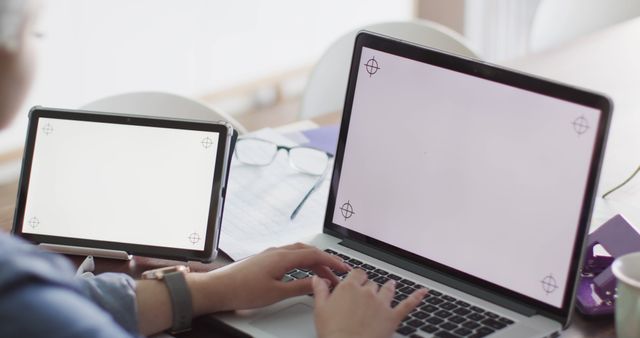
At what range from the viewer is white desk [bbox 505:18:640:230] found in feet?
5.08

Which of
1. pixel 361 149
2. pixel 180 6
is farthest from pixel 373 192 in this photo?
pixel 180 6

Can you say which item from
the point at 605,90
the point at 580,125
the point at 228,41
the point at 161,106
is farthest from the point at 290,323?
the point at 228,41

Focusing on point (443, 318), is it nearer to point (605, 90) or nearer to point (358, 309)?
point (358, 309)

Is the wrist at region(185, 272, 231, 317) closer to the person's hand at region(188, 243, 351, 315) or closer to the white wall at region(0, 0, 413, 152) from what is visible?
the person's hand at region(188, 243, 351, 315)

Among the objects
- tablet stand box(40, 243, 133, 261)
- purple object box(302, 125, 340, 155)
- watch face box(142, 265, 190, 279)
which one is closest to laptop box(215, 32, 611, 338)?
watch face box(142, 265, 190, 279)

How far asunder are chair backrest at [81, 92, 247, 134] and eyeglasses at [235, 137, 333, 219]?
5.7 inches

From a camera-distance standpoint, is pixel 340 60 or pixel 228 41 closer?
pixel 340 60

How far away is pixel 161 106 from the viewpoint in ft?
6.34

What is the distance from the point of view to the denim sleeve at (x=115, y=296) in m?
1.17

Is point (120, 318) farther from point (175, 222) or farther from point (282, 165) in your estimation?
point (282, 165)

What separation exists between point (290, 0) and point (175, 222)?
86.7 inches

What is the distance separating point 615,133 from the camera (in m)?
1.78

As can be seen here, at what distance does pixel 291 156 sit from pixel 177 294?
560 millimetres

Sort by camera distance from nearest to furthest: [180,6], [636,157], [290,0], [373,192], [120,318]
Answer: [120,318]
[373,192]
[636,157]
[180,6]
[290,0]
